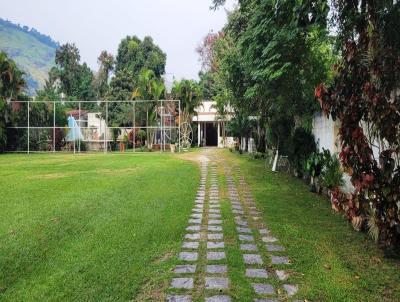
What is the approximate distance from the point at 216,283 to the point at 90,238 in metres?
2.12

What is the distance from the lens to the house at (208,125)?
32.2m

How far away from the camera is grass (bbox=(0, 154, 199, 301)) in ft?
12.0

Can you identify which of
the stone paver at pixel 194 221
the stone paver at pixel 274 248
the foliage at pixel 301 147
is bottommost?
the stone paver at pixel 274 248

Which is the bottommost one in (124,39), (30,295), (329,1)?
(30,295)

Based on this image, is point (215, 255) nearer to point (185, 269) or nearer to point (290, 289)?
point (185, 269)

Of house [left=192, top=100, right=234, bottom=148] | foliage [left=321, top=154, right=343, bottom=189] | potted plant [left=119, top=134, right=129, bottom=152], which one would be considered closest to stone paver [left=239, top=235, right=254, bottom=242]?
foliage [left=321, top=154, right=343, bottom=189]

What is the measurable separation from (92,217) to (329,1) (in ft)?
15.0

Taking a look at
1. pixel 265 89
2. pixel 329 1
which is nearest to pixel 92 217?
pixel 329 1

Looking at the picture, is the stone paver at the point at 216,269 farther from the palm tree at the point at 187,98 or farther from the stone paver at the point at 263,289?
the palm tree at the point at 187,98

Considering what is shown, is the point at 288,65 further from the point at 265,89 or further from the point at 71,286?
the point at 71,286

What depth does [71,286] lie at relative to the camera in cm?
367

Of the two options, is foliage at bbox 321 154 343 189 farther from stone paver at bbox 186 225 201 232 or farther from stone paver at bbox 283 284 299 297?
stone paver at bbox 283 284 299 297

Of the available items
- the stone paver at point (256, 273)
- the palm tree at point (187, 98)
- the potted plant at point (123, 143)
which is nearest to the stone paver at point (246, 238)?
the stone paver at point (256, 273)

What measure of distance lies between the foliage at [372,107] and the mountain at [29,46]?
326ft
